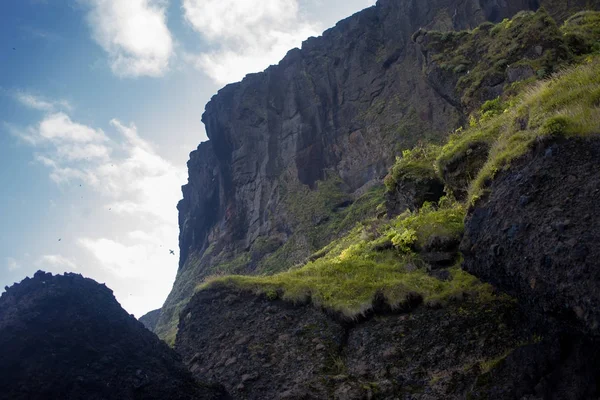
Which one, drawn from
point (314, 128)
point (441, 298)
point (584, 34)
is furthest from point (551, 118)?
point (314, 128)

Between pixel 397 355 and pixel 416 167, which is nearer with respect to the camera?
pixel 397 355

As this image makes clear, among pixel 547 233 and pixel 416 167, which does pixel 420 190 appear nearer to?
pixel 416 167

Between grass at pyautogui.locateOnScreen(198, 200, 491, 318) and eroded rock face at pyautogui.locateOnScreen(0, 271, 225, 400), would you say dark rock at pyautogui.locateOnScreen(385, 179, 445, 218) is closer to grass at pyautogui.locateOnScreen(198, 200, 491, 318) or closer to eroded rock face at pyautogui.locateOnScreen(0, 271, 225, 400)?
grass at pyautogui.locateOnScreen(198, 200, 491, 318)

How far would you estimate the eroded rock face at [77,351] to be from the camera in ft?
31.1

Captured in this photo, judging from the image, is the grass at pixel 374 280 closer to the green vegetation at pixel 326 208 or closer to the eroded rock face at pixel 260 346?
the eroded rock face at pixel 260 346

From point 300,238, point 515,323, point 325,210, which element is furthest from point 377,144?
point 515,323

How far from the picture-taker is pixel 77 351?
10.5 metres

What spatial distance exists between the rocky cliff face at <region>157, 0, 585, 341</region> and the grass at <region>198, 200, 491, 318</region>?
21.4 meters

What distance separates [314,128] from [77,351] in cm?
4138

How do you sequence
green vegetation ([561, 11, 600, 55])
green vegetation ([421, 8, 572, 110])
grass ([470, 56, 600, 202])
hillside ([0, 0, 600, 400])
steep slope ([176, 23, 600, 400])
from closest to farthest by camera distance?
steep slope ([176, 23, 600, 400])
hillside ([0, 0, 600, 400])
grass ([470, 56, 600, 202])
green vegetation ([421, 8, 572, 110])
green vegetation ([561, 11, 600, 55])

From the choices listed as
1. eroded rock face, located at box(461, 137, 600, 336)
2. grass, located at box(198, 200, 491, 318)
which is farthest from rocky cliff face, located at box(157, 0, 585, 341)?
eroded rock face, located at box(461, 137, 600, 336)

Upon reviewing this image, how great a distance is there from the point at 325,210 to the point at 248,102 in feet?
74.5

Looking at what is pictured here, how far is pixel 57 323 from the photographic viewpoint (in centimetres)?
1134

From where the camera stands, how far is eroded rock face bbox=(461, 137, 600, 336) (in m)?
5.65
